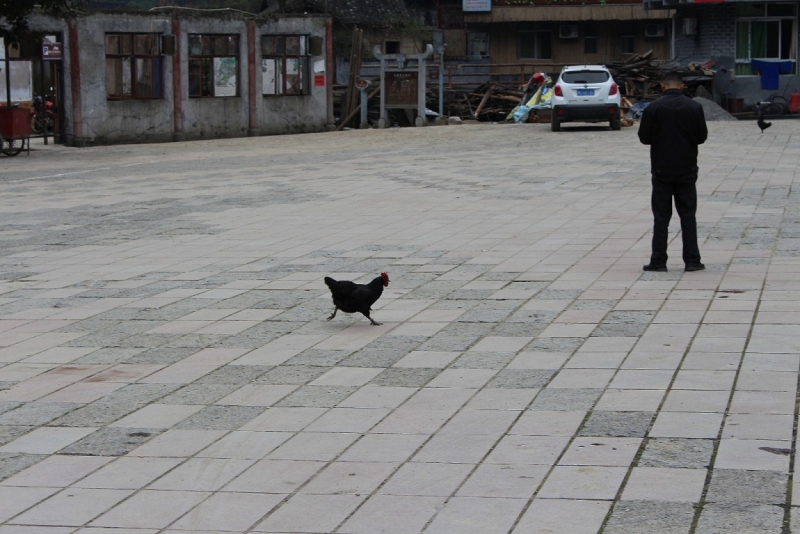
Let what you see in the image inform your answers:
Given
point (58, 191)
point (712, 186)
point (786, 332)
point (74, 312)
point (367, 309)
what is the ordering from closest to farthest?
point (786, 332) → point (367, 309) → point (74, 312) → point (712, 186) → point (58, 191)

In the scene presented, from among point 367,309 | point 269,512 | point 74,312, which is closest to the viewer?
point 269,512

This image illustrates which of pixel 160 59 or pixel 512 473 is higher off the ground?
pixel 160 59

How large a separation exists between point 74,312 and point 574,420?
453 centimetres

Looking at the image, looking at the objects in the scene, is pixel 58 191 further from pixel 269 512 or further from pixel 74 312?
pixel 269 512

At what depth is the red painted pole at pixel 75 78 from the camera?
101 feet

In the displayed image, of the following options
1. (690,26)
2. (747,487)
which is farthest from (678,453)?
(690,26)

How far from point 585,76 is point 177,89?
35.5 ft

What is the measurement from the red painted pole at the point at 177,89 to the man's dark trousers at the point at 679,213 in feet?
80.3

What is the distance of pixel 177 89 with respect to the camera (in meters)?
33.0

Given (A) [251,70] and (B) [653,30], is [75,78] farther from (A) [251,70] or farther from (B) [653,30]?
(B) [653,30]

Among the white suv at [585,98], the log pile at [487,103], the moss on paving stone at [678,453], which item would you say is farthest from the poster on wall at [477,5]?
the moss on paving stone at [678,453]

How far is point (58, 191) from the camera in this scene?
61.7 ft

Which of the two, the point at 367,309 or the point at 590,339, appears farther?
the point at 367,309

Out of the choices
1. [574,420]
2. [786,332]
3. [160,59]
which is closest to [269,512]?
[574,420]
